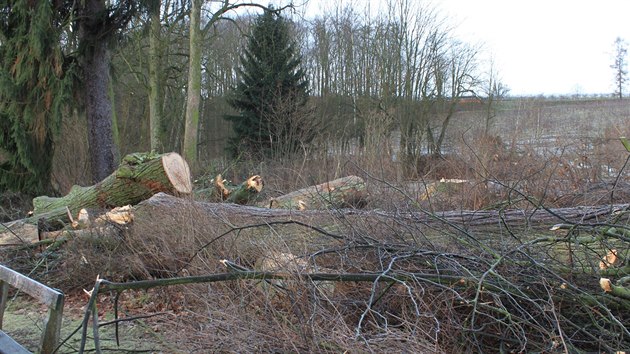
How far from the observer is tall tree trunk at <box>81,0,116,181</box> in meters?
11.9

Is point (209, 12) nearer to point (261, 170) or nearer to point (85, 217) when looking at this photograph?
point (261, 170)

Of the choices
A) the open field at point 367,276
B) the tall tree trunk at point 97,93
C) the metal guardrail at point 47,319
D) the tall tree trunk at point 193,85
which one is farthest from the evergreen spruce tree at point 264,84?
the metal guardrail at point 47,319

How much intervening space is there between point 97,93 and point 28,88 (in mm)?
1328

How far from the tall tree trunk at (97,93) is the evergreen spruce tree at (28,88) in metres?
0.43

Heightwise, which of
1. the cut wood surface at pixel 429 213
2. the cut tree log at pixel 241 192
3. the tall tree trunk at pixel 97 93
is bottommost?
the cut tree log at pixel 241 192

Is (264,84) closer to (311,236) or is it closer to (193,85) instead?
(193,85)

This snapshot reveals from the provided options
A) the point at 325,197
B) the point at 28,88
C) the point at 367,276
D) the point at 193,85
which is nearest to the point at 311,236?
the point at 367,276

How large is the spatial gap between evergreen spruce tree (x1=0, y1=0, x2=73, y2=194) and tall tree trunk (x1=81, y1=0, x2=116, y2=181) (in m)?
0.43

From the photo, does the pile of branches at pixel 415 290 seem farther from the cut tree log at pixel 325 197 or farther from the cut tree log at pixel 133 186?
the cut tree log at pixel 133 186

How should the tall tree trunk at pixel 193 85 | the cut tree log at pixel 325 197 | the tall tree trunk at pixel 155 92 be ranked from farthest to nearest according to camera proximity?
1. the tall tree trunk at pixel 155 92
2. the tall tree trunk at pixel 193 85
3. the cut tree log at pixel 325 197

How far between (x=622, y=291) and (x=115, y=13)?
11.1 meters

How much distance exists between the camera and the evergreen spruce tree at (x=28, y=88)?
1141cm

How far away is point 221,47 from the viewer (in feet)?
85.5

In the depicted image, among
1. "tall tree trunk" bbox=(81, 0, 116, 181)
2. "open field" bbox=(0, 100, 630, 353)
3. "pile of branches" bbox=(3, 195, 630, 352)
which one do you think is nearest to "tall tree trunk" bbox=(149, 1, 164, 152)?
"tall tree trunk" bbox=(81, 0, 116, 181)
